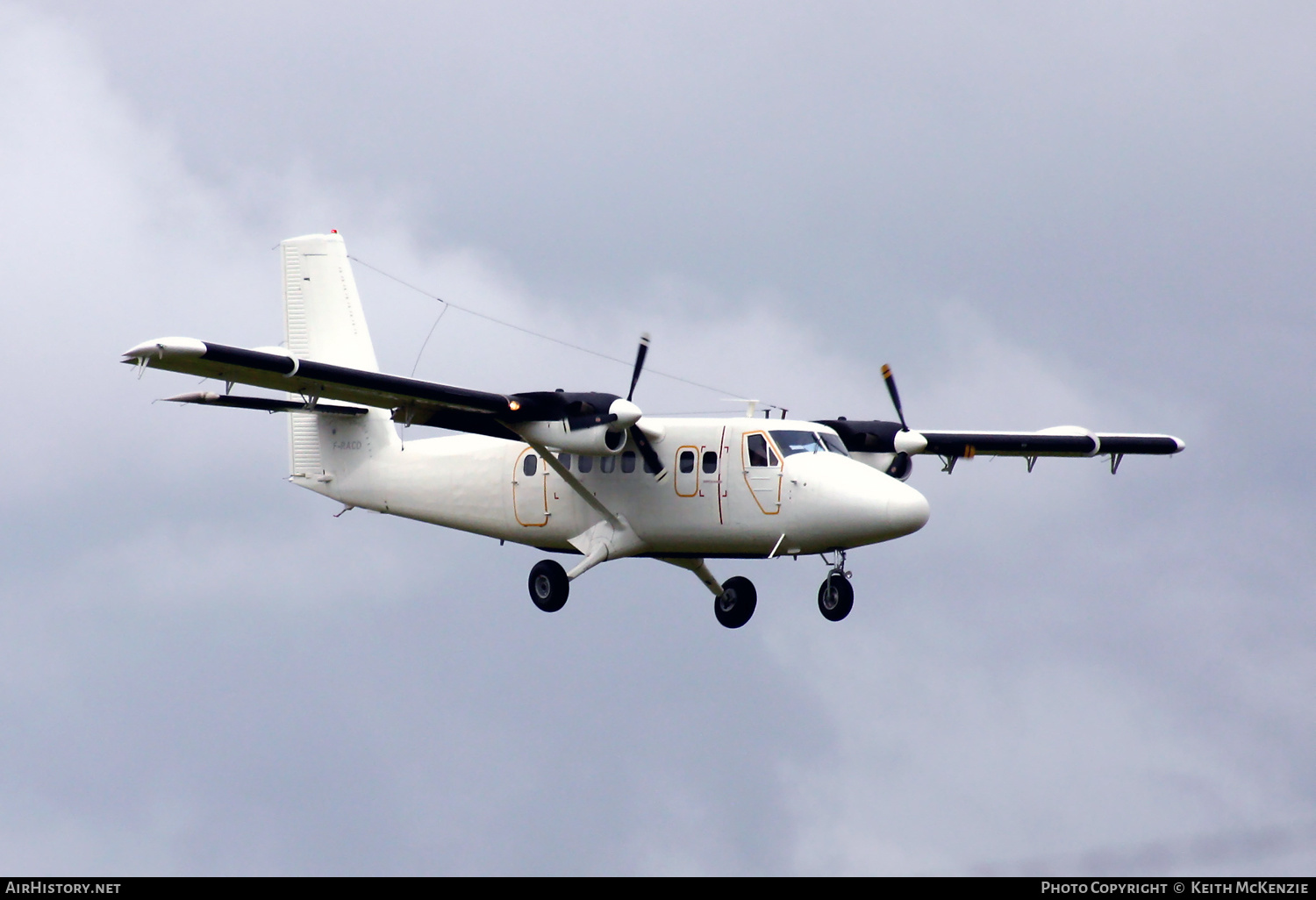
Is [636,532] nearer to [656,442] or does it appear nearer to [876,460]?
[656,442]

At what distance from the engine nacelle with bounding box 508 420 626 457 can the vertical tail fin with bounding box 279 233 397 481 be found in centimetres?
472

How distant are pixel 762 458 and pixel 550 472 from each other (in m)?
3.69

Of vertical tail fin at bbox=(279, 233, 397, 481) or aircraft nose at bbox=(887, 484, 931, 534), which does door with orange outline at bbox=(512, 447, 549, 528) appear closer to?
vertical tail fin at bbox=(279, 233, 397, 481)

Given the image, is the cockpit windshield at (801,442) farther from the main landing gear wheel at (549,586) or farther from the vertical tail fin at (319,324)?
the vertical tail fin at (319,324)

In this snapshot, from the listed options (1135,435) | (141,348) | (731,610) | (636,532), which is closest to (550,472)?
(636,532)

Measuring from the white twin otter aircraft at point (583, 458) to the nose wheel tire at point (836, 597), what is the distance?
0.02 meters

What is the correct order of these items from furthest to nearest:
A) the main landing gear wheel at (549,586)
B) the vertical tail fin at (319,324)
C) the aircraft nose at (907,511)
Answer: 1. the vertical tail fin at (319,324)
2. the main landing gear wheel at (549,586)
3. the aircraft nose at (907,511)

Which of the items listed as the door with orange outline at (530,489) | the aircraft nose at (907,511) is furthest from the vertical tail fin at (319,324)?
the aircraft nose at (907,511)

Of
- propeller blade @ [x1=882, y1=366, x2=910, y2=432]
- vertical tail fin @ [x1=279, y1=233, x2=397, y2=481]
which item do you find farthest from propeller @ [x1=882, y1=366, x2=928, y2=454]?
vertical tail fin @ [x1=279, y1=233, x2=397, y2=481]

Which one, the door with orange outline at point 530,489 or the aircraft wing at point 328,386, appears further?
the door with orange outline at point 530,489

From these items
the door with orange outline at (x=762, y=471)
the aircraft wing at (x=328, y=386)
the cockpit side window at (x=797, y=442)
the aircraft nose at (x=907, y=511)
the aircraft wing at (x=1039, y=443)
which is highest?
the aircraft wing at (x=328, y=386)

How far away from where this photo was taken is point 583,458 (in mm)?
25875

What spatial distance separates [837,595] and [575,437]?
4.53m

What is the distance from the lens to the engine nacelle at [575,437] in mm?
24047
